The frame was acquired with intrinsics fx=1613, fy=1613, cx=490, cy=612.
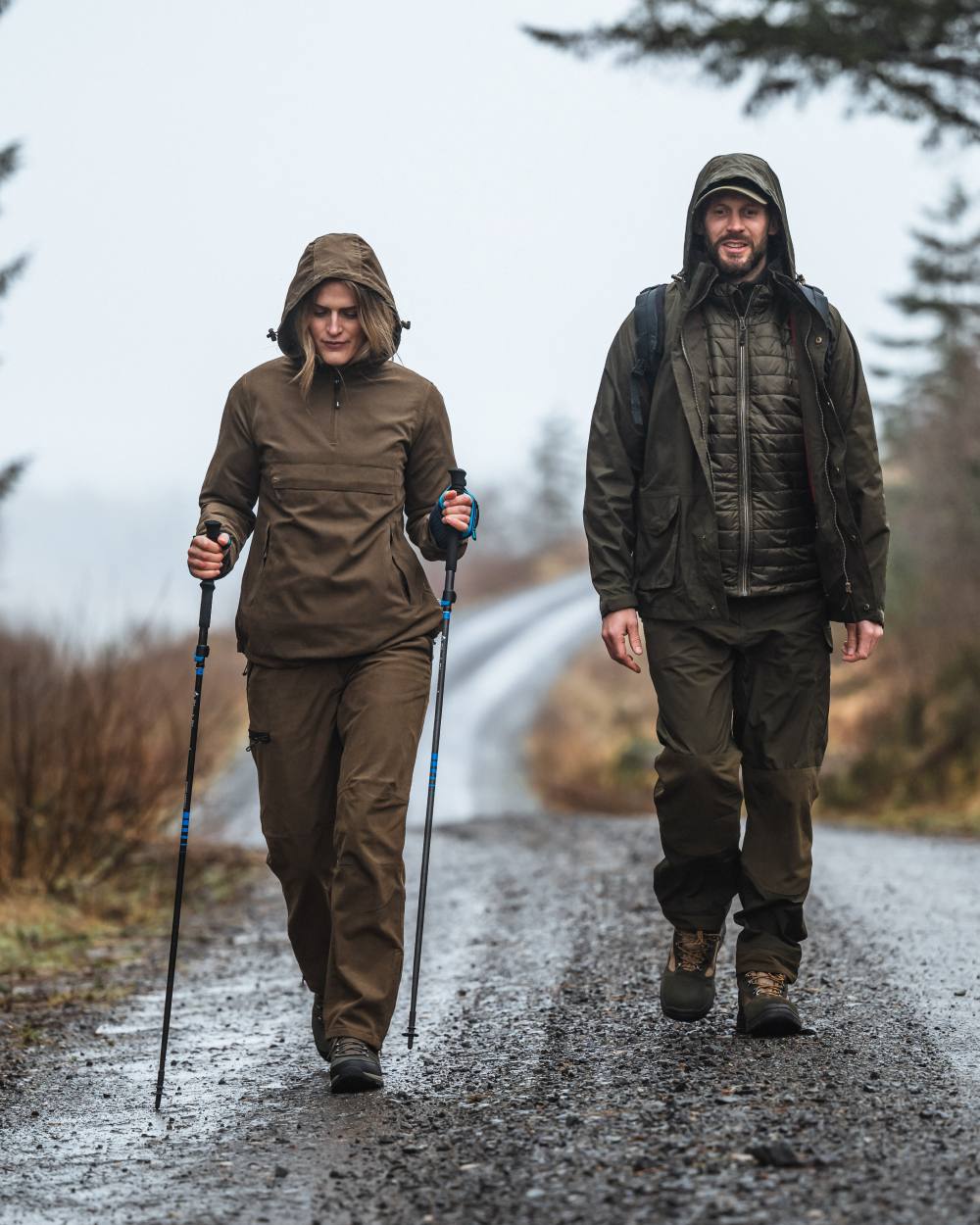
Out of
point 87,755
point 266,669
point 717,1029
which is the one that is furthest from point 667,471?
point 87,755

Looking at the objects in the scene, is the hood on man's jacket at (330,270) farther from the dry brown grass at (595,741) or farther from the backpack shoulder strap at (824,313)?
the dry brown grass at (595,741)

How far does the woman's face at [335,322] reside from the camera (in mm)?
4953

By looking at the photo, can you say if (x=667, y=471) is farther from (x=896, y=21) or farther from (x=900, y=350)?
(x=900, y=350)

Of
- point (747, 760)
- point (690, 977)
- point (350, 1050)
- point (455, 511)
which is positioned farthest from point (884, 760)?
point (350, 1050)

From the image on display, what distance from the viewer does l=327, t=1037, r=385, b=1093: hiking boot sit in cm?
446

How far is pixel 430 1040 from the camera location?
520 centimetres

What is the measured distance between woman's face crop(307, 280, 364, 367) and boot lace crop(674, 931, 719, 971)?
2075mm

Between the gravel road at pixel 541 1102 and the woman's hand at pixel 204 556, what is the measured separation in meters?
1.53

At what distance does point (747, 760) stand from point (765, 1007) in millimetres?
772

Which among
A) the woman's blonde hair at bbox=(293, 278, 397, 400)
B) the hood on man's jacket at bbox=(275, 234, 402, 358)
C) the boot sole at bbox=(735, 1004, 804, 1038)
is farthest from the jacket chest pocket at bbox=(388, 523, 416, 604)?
the boot sole at bbox=(735, 1004, 804, 1038)

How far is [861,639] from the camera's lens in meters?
5.02

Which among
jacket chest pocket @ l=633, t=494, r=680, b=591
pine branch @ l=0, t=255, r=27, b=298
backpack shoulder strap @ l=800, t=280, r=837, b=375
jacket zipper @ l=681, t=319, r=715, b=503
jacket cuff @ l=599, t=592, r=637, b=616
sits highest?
pine branch @ l=0, t=255, r=27, b=298

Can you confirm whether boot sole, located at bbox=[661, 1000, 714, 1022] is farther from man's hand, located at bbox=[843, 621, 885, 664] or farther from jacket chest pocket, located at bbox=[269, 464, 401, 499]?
jacket chest pocket, located at bbox=[269, 464, 401, 499]

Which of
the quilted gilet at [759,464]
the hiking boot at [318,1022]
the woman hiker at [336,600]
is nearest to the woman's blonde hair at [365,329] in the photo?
the woman hiker at [336,600]
